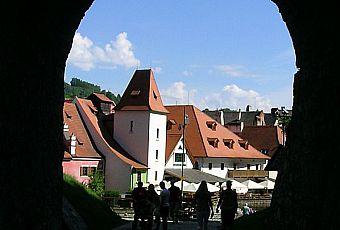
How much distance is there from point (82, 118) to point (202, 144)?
1471 cm

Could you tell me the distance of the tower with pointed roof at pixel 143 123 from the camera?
59750 mm

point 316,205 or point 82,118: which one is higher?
point 82,118

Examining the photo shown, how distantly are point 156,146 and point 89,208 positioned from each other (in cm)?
4043

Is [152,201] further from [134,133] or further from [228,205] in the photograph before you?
[134,133]

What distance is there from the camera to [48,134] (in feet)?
27.7

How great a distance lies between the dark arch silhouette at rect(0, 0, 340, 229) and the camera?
273 inches

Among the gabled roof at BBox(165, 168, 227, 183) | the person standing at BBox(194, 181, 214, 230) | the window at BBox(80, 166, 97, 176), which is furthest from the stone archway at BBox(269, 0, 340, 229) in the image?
the gabled roof at BBox(165, 168, 227, 183)

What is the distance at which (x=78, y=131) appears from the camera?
184ft

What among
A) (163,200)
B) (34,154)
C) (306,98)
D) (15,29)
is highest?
(15,29)

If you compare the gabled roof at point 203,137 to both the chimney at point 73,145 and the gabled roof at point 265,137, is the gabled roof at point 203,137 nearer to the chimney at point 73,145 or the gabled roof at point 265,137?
the gabled roof at point 265,137

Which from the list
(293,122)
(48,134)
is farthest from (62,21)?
(293,122)

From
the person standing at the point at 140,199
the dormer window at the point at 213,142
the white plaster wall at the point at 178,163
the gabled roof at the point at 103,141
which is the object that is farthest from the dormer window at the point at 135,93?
the person standing at the point at 140,199

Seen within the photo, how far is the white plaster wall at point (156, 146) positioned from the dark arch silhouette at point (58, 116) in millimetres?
50838

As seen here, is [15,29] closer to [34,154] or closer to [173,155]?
[34,154]
